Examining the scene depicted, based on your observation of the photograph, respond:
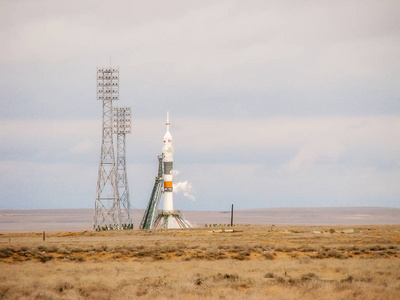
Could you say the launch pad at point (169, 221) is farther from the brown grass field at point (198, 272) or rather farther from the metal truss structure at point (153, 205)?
the brown grass field at point (198, 272)

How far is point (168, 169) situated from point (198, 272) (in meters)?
58.7

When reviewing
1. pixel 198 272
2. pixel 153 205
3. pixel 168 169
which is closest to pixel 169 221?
pixel 153 205

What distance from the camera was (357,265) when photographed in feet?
107

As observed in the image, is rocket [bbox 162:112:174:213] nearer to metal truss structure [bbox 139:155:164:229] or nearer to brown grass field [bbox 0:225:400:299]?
metal truss structure [bbox 139:155:164:229]

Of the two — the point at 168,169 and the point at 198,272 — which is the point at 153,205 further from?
the point at 198,272

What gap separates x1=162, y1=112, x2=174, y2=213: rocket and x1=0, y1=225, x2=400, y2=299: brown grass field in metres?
43.2

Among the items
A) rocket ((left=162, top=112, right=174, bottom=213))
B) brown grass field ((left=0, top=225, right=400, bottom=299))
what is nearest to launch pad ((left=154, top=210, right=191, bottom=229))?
rocket ((left=162, top=112, right=174, bottom=213))

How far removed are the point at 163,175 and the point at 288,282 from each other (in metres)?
63.4

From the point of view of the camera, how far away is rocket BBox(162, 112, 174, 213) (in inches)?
3474

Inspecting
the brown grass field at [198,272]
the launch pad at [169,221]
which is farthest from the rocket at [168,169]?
the brown grass field at [198,272]

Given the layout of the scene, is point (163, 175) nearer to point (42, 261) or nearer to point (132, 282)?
point (42, 261)

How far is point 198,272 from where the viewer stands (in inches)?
1200

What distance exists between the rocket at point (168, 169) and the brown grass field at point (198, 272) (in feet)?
142

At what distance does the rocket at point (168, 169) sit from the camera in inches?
A: 3474
